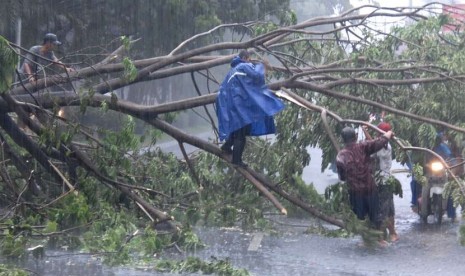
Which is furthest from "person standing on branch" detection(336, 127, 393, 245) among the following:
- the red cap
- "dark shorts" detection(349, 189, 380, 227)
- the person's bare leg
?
the person's bare leg

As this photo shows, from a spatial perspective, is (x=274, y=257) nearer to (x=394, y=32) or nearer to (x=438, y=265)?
(x=438, y=265)

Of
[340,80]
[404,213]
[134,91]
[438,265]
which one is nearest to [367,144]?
[340,80]

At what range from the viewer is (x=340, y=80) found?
1195cm

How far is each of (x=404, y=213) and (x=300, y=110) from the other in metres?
4.93

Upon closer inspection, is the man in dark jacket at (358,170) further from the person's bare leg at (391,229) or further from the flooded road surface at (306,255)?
the person's bare leg at (391,229)

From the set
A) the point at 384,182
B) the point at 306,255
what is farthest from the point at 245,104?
the point at 384,182

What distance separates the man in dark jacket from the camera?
11664 millimetres

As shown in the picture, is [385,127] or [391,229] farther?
[391,229]

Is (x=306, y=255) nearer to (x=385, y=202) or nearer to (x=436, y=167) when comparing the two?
(x=385, y=202)

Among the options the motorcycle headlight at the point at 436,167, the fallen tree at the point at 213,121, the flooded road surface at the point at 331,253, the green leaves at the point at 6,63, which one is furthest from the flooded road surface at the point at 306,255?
the green leaves at the point at 6,63

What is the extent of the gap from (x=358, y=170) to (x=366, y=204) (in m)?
0.43

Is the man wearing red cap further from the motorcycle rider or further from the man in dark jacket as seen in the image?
the motorcycle rider

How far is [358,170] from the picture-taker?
1183 cm

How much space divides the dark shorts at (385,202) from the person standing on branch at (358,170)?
0.63m
